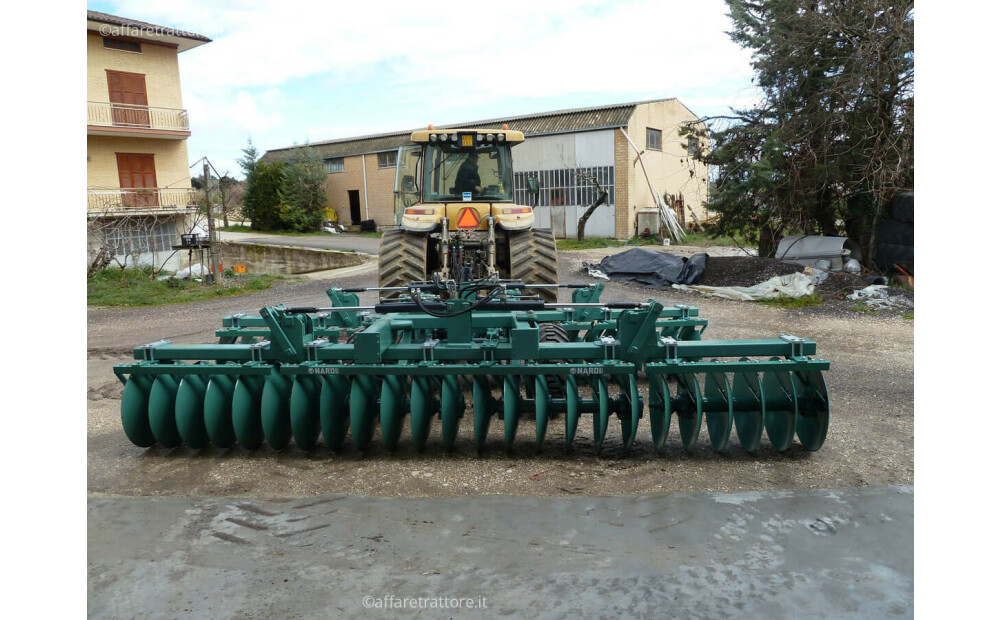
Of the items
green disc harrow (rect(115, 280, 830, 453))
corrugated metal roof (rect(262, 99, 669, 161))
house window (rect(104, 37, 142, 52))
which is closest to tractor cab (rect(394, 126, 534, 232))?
green disc harrow (rect(115, 280, 830, 453))

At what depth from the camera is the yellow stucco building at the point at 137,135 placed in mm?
18938

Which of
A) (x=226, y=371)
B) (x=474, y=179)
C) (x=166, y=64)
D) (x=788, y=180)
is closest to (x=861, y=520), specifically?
(x=226, y=371)

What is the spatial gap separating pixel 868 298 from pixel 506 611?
8706 mm

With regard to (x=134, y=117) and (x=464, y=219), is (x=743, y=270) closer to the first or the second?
(x=464, y=219)

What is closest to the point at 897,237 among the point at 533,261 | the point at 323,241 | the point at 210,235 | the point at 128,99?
the point at 533,261

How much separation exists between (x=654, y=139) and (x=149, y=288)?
16249mm

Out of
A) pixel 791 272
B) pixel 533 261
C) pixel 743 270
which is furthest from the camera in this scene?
pixel 743 270

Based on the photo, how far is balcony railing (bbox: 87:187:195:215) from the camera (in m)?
19.0

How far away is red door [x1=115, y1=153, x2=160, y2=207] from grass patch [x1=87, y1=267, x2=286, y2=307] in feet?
20.3

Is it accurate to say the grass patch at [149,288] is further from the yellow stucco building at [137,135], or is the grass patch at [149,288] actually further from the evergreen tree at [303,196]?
the evergreen tree at [303,196]

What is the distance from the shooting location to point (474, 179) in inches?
278

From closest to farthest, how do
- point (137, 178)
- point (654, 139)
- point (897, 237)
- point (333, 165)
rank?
point (897, 237) → point (137, 178) → point (654, 139) → point (333, 165)

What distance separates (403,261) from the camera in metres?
6.79

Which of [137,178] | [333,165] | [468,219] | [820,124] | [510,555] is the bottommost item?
[510,555]
